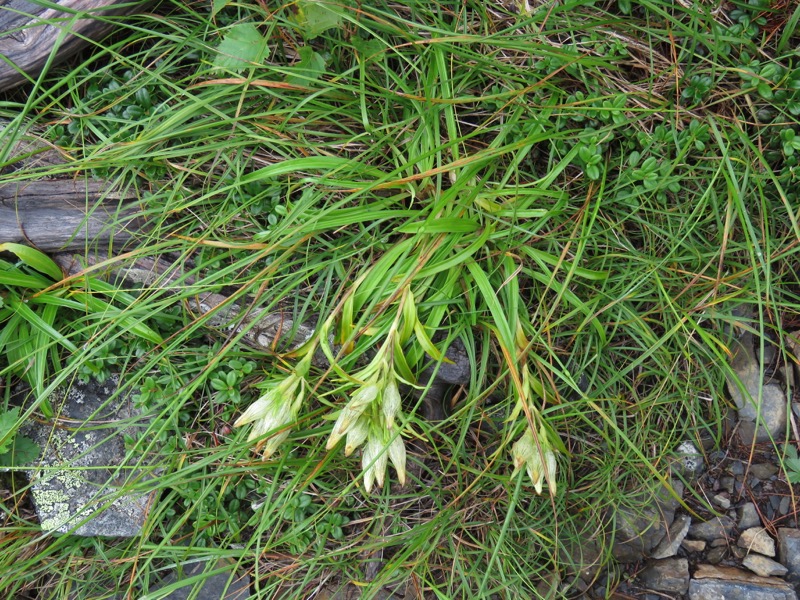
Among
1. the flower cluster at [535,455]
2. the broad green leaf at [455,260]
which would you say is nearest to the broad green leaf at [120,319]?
the broad green leaf at [455,260]

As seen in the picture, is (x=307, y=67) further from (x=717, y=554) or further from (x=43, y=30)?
(x=717, y=554)

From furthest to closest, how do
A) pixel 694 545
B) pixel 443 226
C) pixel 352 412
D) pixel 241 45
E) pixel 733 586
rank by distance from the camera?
pixel 694 545
pixel 733 586
pixel 241 45
pixel 443 226
pixel 352 412

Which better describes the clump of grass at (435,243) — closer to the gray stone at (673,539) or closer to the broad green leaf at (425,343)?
the broad green leaf at (425,343)

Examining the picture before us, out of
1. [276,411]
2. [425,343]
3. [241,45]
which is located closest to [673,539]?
[425,343]

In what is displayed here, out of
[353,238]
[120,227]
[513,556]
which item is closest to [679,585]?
[513,556]

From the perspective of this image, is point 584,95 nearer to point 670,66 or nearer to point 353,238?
point 670,66

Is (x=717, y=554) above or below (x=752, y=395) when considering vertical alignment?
below
